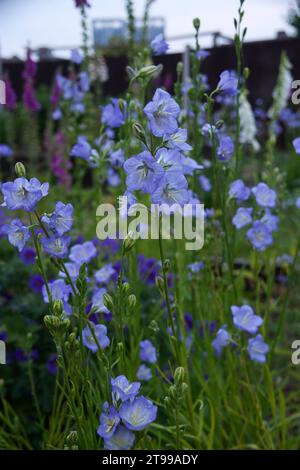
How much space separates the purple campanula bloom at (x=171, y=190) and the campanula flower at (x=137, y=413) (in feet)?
1.23

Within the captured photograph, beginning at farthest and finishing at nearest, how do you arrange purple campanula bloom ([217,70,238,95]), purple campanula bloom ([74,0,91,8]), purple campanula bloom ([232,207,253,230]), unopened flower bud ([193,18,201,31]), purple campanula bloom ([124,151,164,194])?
purple campanula bloom ([74,0,91,8]), purple campanula bloom ([232,207,253,230]), unopened flower bud ([193,18,201,31]), purple campanula bloom ([217,70,238,95]), purple campanula bloom ([124,151,164,194])

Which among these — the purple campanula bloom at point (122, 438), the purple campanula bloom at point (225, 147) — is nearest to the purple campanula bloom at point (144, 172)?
the purple campanula bloom at point (122, 438)

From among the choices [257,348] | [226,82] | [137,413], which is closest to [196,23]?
[226,82]

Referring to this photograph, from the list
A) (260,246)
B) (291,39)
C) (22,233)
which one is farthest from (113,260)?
(291,39)

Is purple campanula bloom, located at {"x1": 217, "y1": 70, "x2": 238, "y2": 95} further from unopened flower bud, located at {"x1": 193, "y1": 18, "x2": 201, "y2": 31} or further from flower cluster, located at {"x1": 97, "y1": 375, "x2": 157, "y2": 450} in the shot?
flower cluster, located at {"x1": 97, "y1": 375, "x2": 157, "y2": 450}

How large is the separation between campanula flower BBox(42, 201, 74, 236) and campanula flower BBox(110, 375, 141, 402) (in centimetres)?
32

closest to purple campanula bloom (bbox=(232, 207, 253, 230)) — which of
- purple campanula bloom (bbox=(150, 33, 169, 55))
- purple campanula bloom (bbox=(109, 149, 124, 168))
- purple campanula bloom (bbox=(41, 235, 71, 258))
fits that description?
purple campanula bloom (bbox=(109, 149, 124, 168))

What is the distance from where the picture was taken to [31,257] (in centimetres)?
241

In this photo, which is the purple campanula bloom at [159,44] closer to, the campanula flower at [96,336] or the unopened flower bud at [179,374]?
the campanula flower at [96,336]

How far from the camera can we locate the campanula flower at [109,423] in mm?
1094

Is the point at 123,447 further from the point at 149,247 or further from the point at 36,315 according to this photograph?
the point at 149,247

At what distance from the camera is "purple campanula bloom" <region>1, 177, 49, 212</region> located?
3.64 ft

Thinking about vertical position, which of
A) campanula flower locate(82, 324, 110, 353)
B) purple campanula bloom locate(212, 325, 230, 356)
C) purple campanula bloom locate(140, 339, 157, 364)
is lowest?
purple campanula bloom locate(140, 339, 157, 364)

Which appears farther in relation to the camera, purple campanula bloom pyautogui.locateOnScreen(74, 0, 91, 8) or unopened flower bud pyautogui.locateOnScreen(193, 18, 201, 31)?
purple campanula bloom pyautogui.locateOnScreen(74, 0, 91, 8)
